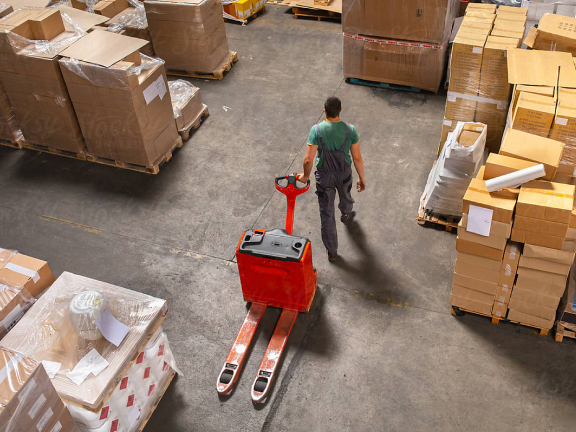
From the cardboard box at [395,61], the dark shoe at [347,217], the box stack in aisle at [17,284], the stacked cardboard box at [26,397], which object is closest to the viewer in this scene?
the stacked cardboard box at [26,397]

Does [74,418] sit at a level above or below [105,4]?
below

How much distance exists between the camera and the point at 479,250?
14.0 feet

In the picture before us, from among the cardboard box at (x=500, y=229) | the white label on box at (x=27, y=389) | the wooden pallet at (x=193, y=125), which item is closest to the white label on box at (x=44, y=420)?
the white label on box at (x=27, y=389)

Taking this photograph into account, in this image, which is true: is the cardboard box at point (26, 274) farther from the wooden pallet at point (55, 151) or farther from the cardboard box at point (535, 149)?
the cardboard box at point (535, 149)

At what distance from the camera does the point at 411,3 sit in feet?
23.5

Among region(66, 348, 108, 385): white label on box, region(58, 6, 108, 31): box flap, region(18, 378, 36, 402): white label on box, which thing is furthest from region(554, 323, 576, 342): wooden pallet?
region(58, 6, 108, 31): box flap

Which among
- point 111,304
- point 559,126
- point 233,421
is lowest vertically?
point 233,421

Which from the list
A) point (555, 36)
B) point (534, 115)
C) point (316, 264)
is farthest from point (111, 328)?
point (555, 36)

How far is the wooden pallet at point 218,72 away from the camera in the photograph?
8594mm

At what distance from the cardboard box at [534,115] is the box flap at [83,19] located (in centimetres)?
540

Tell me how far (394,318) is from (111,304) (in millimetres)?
2544

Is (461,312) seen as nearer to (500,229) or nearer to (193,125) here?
(500,229)

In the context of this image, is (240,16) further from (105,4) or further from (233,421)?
(233,421)

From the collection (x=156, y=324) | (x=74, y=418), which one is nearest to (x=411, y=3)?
(x=156, y=324)
